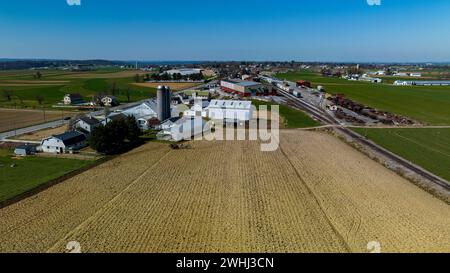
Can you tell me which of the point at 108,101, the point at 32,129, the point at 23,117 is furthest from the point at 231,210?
the point at 108,101

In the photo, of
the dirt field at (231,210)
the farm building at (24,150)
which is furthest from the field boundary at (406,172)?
the farm building at (24,150)

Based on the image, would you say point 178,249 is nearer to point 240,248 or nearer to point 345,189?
point 240,248

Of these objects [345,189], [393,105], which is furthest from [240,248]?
[393,105]

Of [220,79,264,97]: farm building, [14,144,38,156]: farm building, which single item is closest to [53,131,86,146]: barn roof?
[14,144,38,156]: farm building

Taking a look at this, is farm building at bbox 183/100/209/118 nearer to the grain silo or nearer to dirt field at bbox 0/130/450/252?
the grain silo

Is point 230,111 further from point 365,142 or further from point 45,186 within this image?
point 45,186
